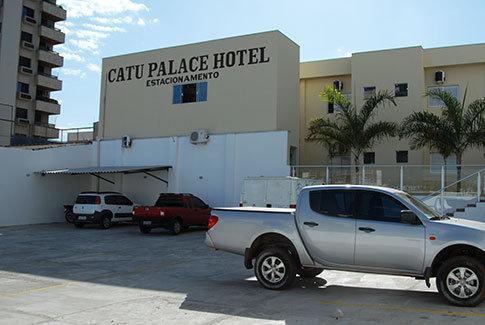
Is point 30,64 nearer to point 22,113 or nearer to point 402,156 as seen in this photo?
point 22,113

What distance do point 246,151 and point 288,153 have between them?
2.11 m

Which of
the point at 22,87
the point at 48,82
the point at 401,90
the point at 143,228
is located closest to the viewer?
the point at 143,228

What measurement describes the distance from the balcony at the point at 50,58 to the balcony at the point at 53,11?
3.93m

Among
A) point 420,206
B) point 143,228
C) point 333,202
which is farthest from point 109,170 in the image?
point 420,206

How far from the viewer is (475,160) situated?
1006 inches

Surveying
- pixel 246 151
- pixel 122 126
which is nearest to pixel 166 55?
pixel 122 126

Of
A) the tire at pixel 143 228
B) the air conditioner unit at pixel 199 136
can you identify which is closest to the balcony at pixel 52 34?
the air conditioner unit at pixel 199 136

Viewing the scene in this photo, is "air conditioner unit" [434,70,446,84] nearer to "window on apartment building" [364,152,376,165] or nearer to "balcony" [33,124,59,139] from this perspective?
"window on apartment building" [364,152,376,165]

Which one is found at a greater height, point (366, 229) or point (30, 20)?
point (30, 20)

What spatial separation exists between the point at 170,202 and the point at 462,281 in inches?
604

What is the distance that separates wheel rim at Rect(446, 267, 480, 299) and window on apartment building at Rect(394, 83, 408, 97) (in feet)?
68.0

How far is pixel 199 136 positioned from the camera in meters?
26.8

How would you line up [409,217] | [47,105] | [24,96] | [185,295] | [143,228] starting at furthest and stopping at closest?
[47,105] < [24,96] < [143,228] < [185,295] < [409,217]

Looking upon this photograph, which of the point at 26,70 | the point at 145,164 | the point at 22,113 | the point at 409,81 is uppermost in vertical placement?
the point at 26,70
